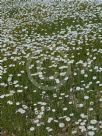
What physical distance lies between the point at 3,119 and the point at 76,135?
191 centimetres

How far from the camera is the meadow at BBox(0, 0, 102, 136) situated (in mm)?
8594

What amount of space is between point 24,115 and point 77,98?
1.39 metres

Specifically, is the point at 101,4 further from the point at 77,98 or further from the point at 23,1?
the point at 77,98

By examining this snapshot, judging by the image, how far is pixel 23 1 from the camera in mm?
28578

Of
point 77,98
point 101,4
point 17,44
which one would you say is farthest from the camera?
point 101,4

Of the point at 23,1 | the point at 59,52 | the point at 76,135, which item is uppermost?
the point at 76,135

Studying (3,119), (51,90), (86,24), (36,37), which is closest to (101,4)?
(86,24)

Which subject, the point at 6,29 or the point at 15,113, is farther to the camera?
the point at 6,29

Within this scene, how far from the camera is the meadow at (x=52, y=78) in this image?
859 cm

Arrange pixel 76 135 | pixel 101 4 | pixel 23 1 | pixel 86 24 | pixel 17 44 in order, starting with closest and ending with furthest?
pixel 76 135 → pixel 17 44 → pixel 86 24 → pixel 101 4 → pixel 23 1

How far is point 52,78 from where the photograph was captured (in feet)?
36.1

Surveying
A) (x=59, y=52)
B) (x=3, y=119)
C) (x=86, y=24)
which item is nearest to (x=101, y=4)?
(x=86, y=24)

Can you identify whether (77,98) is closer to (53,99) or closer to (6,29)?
(53,99)

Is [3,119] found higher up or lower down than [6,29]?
higher up
